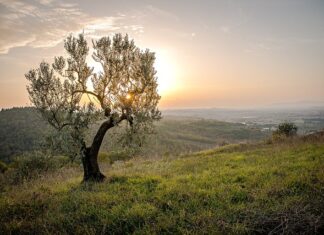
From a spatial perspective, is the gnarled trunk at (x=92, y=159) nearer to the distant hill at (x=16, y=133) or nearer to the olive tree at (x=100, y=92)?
the olive tree at (x=100, y=92)

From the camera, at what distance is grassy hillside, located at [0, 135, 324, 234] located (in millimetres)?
8062

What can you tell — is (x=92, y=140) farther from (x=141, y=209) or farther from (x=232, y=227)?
(x=232, y=227)

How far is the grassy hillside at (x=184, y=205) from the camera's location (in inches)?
317

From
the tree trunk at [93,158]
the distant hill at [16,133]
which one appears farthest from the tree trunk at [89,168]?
the distant hill at [16,133]

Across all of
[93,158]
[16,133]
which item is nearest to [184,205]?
[93,158]

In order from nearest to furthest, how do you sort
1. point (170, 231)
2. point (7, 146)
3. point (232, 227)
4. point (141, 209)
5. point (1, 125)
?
1. point (232, 227)
2. point (170, 231)
3. point (141, 209)
4. point (7, 146)
5. point (1, 125)

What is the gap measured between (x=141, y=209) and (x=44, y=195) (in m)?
6.36

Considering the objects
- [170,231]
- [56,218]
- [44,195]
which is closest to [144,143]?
[44,195]

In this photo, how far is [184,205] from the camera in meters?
10.2

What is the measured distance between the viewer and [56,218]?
33.3ft

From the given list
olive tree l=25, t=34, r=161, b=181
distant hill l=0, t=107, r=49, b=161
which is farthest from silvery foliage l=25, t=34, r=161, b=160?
distant hill l=0, t=107, r=49, b=161

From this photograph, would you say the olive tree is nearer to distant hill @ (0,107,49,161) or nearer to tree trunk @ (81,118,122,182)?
tree trunk @ (81,118,122,182)

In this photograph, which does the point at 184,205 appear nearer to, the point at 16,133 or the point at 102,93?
the point at 102,93

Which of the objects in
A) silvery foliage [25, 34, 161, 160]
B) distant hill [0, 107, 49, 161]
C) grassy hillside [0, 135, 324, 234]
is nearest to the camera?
grassy hillside [0, 135, 324, 234]
